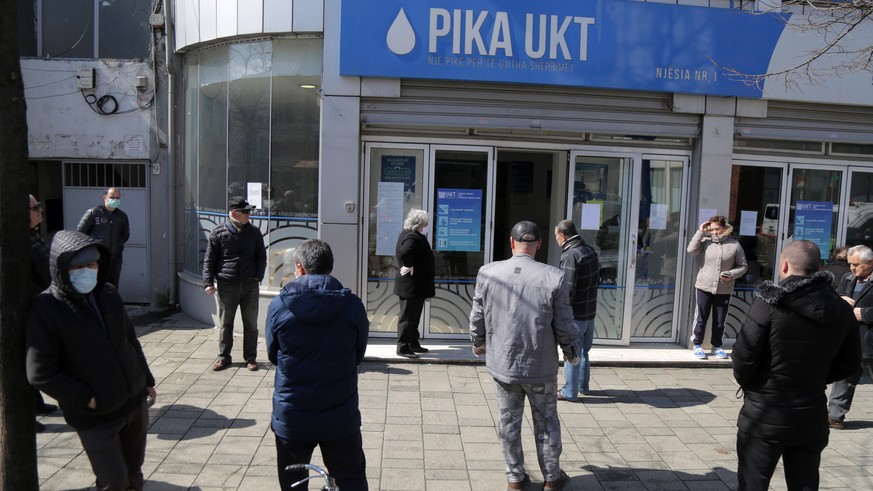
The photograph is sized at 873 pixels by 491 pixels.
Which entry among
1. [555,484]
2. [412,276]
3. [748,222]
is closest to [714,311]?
[748,222]

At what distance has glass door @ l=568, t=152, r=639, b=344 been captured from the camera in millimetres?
7941

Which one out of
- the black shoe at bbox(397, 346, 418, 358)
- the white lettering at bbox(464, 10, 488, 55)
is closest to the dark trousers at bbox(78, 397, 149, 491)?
the black shoe at bbox(397, 346, 418, 358)

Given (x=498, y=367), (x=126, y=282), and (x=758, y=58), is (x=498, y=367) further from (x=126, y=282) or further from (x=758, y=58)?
(x=126, y=282)

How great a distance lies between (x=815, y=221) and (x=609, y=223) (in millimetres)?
2894

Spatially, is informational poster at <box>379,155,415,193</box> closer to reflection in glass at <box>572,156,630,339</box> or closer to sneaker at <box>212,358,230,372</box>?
reflection in glass at <box>572,156,630,339</box>

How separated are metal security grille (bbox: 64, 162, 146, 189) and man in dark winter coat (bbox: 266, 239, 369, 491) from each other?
7.29 m

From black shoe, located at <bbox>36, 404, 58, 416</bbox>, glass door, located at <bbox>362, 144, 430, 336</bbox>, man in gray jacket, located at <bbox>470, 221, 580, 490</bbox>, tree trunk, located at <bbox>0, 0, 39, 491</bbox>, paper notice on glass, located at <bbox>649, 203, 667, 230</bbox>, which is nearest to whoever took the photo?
tree trunk, located at <bbox>0, 0, 39, 491</bbox>

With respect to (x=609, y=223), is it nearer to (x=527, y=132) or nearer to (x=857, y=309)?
(x=527, y=132)

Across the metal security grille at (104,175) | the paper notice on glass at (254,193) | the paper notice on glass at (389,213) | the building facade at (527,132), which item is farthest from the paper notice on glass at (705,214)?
the metal security grille at (104,175)

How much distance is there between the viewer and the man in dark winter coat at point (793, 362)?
3.31 m

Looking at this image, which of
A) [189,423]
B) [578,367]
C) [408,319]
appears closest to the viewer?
[189,423]

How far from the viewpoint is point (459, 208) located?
777 cm

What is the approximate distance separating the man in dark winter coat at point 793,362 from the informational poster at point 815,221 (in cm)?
552

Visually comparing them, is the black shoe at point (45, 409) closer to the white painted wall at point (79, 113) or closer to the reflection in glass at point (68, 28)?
the white painted wall at point (79, 113)
